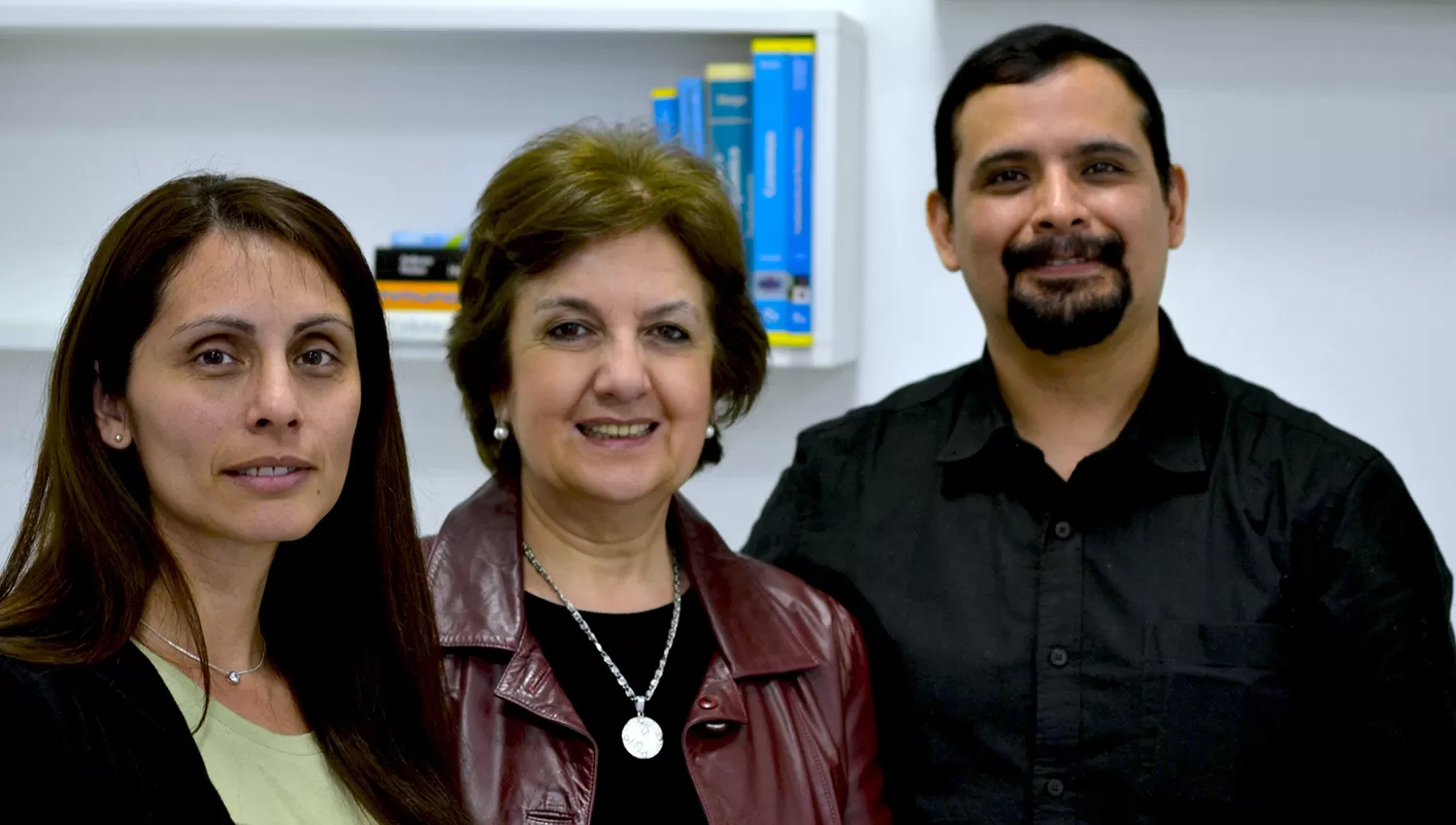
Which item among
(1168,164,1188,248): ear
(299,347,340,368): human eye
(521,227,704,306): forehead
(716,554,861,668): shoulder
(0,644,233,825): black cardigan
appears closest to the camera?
(0,644,233,825): black cardigan

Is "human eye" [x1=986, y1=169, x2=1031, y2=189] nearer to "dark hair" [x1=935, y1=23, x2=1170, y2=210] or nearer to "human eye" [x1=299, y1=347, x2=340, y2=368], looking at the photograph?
"dark hair" [x1=935, y1=23, x2=1170, y2=210]

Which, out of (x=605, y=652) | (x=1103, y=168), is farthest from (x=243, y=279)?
(x=1103, y=168)

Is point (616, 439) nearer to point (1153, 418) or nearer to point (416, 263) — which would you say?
point (1153, 418)

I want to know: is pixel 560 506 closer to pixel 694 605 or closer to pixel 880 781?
pixel 694 605

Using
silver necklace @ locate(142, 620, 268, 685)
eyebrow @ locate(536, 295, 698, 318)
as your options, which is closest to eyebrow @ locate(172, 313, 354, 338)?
silver necklace @ locate(142, 620, 268, 685)

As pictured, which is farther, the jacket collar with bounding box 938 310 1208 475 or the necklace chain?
the jacket collar with bounding box 938 310 1208 475

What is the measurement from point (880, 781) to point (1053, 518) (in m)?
0.42

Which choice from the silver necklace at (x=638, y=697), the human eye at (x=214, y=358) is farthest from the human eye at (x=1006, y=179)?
the human eye at (x=214, y=358)

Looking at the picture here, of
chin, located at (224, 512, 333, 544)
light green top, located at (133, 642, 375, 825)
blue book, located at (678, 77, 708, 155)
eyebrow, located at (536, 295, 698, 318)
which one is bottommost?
light green top, located at (133, 642, 375, 825)

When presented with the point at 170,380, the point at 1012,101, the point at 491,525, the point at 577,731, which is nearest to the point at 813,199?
the point at 1012,101

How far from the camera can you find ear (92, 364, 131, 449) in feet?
4.27

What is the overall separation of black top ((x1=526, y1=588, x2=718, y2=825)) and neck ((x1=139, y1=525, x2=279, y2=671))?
0.41 metres

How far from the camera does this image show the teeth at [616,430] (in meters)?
1.81

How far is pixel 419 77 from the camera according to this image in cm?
287
